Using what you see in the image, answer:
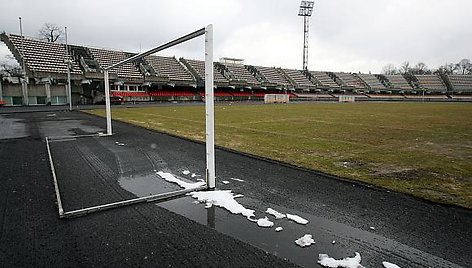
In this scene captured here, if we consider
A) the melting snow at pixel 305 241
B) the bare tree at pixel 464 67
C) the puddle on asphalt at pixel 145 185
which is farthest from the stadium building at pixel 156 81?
the bare tree at pixel 464 67

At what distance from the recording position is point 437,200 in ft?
14.7

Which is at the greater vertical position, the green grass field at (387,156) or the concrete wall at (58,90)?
the concrete wall at (58,90)

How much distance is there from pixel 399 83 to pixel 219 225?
93987 mm

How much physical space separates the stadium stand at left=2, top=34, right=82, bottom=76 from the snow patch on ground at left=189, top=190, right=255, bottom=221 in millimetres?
36136

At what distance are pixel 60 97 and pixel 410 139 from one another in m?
38.5

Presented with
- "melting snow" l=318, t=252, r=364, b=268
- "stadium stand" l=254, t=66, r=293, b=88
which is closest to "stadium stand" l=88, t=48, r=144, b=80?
"stadium stand" l=254, t=66, r=293, b=88

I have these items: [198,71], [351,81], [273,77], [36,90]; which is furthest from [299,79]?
[36,90]

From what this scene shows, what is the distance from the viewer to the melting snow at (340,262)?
9.27 feet

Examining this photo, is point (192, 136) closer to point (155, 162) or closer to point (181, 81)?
point (155, 162)

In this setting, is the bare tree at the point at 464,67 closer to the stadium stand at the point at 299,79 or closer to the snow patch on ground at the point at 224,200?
the stadium stand at the point at 299,79

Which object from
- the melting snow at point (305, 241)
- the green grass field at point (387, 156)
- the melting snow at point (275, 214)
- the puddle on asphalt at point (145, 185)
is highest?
the green grass field at point (387, 156)

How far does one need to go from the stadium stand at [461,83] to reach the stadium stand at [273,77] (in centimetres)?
4721

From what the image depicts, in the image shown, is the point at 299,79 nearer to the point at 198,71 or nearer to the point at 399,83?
the point at 198,71

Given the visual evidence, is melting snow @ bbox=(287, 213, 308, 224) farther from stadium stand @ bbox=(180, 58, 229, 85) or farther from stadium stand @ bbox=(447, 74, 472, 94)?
stadium stand @ bbox=(447, 74, 472, 94)
